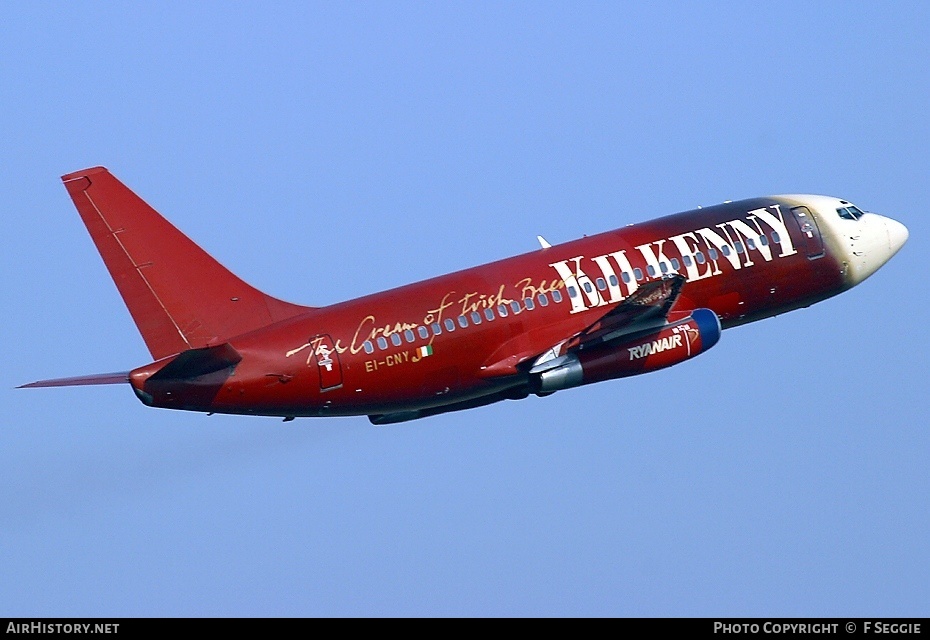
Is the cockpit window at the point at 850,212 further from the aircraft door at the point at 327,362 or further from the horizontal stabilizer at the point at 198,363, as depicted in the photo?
the horizontal stabilizer at the point at 198,363

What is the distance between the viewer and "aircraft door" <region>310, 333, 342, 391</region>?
5372cm

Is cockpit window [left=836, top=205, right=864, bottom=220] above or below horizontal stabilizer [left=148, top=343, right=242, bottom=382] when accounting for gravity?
above

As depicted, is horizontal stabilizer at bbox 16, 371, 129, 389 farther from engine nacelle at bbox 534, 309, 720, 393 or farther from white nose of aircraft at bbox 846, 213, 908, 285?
white nose of aircraft at bbox 846, 213, 908, 285

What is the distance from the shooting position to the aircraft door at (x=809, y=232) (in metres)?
63.2

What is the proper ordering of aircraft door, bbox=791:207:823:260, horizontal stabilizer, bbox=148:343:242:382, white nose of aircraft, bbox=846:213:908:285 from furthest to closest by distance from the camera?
white nose of aircraft, bbox=846:213:908:285
aircraft door, bbox=791:207:823:260
horizontal stabilizer, bbox=148:343:242:382

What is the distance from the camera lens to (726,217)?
62.4 m

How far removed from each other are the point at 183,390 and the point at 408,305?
26.6 ft

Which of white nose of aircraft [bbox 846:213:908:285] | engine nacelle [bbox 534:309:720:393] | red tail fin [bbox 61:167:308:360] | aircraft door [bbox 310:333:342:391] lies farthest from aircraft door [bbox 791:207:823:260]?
red tail fin [bbox 61:167:308:360]

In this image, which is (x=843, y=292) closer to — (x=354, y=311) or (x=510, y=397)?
(x=510, y=397)

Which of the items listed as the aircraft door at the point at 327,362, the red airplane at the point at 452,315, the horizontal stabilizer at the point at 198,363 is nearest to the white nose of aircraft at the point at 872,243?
the red airplane at the point at 452,315

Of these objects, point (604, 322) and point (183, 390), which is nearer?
point (183, 390)

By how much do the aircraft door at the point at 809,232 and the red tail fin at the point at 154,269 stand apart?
72.0 feet

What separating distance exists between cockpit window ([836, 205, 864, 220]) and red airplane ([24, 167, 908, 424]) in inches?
84.8
